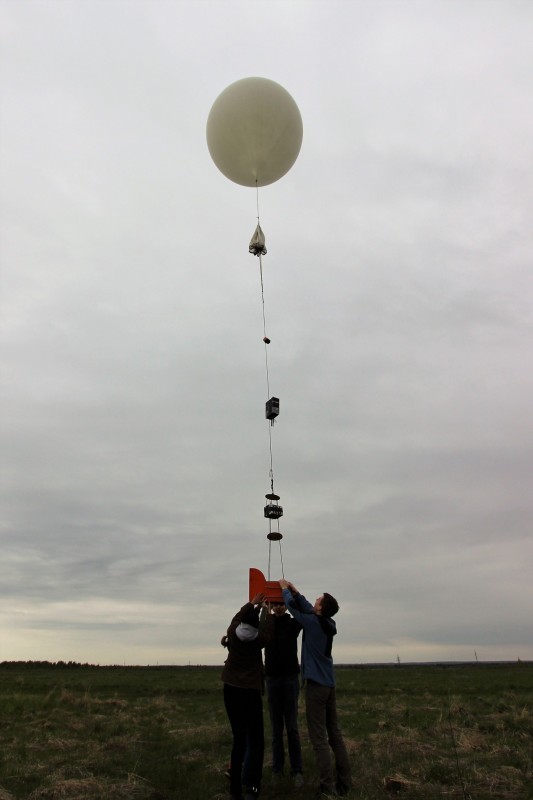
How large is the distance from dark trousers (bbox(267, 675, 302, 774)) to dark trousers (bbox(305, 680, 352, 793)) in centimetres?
56

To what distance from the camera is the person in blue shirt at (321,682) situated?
21.4 ft

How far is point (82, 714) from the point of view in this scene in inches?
624

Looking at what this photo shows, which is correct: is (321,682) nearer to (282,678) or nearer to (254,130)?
(282,678)

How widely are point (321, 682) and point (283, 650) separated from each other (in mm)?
815

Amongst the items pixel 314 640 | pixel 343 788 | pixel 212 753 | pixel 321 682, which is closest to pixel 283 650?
pixel 314 640

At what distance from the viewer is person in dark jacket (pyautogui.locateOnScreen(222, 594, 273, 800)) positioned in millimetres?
6359

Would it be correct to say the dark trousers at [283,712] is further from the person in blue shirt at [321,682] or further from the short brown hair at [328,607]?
the short brown hair at [328,607]

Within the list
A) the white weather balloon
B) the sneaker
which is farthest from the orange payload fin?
the white weather balloon

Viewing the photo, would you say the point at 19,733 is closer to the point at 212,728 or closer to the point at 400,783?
the point at 212,728

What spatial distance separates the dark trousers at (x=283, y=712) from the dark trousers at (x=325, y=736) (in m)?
0.56

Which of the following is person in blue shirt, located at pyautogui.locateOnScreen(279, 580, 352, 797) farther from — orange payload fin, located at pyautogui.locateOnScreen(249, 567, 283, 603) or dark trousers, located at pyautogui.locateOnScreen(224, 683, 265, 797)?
dark trousers, located at pyautogui.locateOnScreen(224, 683, 265, 797)

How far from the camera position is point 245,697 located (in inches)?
257

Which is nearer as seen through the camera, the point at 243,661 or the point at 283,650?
the point at 243,661

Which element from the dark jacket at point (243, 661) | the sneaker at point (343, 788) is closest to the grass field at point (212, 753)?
the sneaker at point (343, 788)
